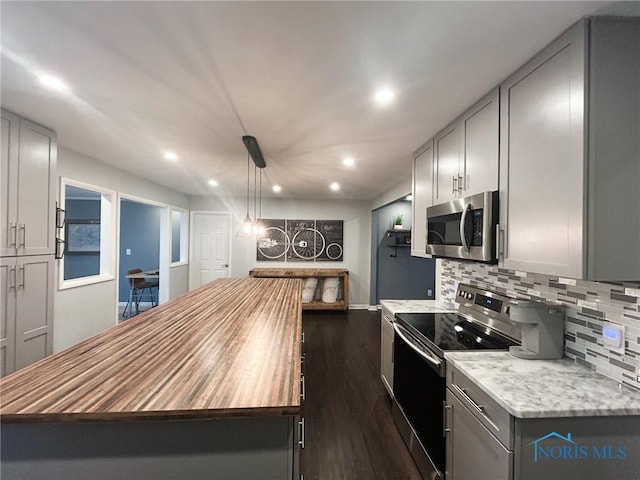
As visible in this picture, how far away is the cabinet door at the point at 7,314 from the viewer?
2088 mm

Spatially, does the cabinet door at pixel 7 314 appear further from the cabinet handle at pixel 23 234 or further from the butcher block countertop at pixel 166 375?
the butcher block countertop at pixel 166 375

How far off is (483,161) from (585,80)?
65 centimetres

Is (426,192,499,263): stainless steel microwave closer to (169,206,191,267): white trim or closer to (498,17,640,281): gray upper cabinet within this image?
(498,17,640,281): gray upper cabinet

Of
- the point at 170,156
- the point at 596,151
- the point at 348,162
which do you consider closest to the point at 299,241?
the point at 348,162

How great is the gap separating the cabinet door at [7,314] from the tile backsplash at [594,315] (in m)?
3.58

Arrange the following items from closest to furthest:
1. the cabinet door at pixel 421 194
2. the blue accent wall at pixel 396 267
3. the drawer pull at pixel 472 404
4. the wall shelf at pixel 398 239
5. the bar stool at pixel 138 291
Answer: the drawer pull at pixel 472 404
the cabinet door at pixel 421 194
the bar stool at pixel 138 291
the wall shelf at pixel 398 239
the blue accent wall at pixel 396 267

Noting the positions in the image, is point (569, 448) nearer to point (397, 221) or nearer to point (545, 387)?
point (545, 387)

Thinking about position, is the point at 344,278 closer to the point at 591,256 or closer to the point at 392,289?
the point at 392,289

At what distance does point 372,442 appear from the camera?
214 centimetres

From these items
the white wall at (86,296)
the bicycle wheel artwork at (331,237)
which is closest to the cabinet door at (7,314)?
the white wall at (86,296)

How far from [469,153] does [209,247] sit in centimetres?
563

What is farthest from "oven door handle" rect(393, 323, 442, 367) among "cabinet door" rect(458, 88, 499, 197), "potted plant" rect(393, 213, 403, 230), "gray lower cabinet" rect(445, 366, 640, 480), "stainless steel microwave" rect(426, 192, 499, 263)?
"potted plant" rect(393, 213, 403, 230)

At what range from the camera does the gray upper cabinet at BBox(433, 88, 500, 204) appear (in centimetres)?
169

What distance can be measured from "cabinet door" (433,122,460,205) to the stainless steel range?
76cm
